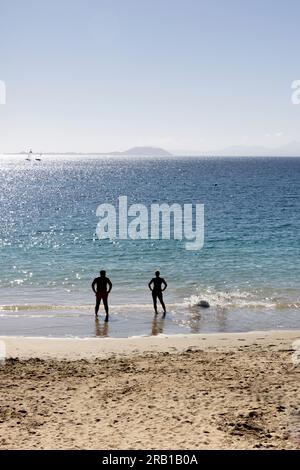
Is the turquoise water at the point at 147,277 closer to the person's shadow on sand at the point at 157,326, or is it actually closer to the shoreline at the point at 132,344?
the person's shadow on sand at the point at 157,326

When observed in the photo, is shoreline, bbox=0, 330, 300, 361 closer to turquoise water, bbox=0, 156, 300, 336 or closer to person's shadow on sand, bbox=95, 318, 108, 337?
person's shadow on sand, bbox=95, 318, 108, 337

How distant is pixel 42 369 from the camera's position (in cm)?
1228

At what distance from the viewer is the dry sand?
27.7ft

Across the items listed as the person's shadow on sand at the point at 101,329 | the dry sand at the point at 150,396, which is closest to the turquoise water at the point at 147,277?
the person's shadow on sand at the point at 101,329

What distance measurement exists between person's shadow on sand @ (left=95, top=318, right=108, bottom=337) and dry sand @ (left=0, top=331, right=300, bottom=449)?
1.54 meters

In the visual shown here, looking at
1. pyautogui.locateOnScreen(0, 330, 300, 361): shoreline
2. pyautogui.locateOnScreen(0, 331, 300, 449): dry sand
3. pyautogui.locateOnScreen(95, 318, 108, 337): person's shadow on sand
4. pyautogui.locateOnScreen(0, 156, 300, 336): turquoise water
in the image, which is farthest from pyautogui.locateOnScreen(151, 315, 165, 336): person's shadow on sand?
pyautogui.locateOnScreen(0, 331, 300, 449): dry sand

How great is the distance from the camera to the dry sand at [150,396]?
8.43m

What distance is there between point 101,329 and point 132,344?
2.29 meters

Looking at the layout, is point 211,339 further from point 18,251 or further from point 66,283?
point 18,251

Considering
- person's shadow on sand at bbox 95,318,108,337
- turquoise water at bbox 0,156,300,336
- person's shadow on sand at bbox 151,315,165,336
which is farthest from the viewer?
turquoise water at bbox 0,156,300,336

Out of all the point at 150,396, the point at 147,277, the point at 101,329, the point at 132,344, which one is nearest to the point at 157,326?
the point at 101,329

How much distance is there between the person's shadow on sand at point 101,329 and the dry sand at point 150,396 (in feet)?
5.04

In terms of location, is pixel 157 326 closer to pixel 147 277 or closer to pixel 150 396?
pixel 150 396

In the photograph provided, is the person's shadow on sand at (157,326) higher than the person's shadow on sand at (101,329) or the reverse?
the reverse
